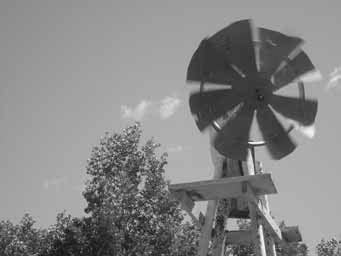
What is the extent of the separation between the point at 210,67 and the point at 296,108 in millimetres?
2238

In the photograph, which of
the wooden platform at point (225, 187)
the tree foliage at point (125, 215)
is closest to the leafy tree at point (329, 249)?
the tree foliage at point (125, 215)

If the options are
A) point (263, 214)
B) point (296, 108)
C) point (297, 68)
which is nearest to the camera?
point (263, 214)

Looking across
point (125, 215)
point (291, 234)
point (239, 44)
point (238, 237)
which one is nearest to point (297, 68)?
point (239, 44)

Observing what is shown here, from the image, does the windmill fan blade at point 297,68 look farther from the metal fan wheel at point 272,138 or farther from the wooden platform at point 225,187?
the wooden platform at point 225,187

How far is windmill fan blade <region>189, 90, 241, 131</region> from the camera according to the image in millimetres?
9211

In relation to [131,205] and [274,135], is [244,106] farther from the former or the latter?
[131,205]

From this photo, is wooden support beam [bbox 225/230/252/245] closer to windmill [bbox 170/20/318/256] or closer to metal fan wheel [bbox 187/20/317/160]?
windmill [bbox 170/20/318/256]

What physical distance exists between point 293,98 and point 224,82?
166 centimetres

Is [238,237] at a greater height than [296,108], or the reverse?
[296,108]

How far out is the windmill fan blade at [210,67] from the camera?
8.97 m

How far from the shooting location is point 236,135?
914cm

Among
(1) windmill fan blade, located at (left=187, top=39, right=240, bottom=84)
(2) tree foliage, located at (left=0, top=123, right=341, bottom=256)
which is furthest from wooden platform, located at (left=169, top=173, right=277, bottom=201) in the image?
(2) tree foliage, located at (left=0, top=123, right=341, bottom=256)

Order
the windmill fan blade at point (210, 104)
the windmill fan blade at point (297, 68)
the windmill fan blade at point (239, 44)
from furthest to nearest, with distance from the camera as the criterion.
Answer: the windmill fan blade at point (210, 104) < the windmill fan blade at point (297, 68) < the windmill fan blade at point (239, 44)

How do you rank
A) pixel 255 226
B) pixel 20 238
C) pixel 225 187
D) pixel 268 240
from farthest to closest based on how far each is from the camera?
pixel 20 238 → pixel 268 240 → pixel 255 226 → pixel 225 187
